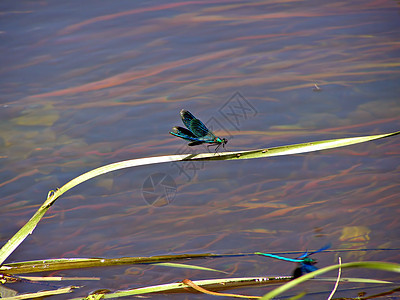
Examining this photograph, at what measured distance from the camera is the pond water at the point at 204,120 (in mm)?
3057

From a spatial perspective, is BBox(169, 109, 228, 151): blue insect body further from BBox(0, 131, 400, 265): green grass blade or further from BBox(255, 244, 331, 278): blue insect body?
BBox(255, 244, 331, 278): blue insect body

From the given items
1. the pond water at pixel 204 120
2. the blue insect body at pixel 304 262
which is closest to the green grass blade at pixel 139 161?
the pond water at pixel 204 120

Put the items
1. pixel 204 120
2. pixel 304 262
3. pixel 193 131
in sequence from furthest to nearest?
1. pixel 204 120
2. pixel 193 131
3. pixel 304 262

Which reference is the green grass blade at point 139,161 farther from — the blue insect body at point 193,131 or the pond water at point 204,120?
the blue insect body at point 193,131

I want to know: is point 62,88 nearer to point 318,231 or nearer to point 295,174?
point 295,174

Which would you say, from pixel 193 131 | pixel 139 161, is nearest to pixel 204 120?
pixel 193 131

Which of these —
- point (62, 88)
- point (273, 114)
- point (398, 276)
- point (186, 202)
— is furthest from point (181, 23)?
point (398, 276)

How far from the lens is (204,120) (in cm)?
433

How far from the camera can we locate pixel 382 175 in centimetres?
348

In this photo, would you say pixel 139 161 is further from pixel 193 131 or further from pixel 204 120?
pixel 204 120

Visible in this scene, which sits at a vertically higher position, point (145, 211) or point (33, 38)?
point (33, 38)

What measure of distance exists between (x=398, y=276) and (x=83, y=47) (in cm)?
479

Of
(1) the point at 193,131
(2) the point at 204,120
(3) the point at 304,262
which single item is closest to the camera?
(3) the point at 304,262

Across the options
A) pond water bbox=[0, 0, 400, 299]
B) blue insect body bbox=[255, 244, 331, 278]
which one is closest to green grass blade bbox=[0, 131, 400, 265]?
pond water bbox=[0, 0, 400, 299]
